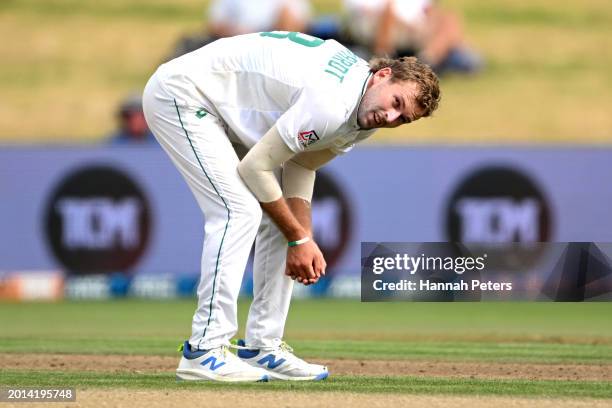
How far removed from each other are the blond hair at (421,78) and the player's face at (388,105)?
0.09ft

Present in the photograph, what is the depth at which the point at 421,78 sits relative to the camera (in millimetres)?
6496

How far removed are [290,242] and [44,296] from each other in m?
9.39

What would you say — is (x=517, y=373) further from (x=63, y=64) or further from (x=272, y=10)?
(x=63, y=64)

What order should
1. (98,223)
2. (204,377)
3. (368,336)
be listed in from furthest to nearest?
1. (98,223)
2. (368,336)
3. (204,377)

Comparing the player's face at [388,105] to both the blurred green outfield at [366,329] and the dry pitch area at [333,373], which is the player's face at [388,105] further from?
the blurred green outfield at [366,329]

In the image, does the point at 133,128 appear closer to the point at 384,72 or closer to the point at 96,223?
the point at 96,223

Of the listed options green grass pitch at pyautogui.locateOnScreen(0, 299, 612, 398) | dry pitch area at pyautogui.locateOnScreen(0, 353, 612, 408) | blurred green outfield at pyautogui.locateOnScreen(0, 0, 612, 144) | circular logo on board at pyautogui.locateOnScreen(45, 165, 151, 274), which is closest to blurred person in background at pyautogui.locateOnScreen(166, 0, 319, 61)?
blurred green outfield at pyautogui.locateOnScreen(0, 0, 612, 144)

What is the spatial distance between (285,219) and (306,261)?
26 centimetres

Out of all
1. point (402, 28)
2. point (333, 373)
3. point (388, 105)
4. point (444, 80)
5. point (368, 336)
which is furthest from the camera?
point (444, 80)

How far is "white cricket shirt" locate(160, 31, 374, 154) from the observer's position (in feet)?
20.9

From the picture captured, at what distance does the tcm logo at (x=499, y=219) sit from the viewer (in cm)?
1571

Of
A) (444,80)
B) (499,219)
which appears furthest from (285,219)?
(444,80)

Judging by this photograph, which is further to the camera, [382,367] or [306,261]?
[382,367]

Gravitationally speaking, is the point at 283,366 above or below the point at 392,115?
below
